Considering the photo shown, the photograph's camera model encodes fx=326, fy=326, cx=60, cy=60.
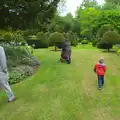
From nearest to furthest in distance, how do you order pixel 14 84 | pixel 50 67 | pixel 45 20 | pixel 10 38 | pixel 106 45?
1. pixel 14 84
2. pixel 50 67
3. pixel 45 20
4. pixel 106 45
5. pixel 10 38

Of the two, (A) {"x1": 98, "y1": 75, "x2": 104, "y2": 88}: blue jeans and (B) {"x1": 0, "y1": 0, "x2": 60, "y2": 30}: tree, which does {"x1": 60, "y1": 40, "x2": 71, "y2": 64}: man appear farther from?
(A) {"x1": 98, "y1": 75, "x2": 104, "y2": 88}: blue jeans

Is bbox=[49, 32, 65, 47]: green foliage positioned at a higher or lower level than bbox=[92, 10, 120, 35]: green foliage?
lower

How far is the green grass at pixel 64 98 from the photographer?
336 inches

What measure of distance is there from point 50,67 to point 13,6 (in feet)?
13.1

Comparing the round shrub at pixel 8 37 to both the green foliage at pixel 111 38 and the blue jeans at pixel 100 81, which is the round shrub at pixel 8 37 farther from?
the blue jeans at pixel 100 81

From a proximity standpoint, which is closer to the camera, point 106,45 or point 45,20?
point 45,20

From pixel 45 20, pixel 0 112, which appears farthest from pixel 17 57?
pixel 0 112

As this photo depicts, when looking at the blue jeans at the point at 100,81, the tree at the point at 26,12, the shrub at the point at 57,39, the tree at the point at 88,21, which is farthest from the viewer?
the tree at the point at 88,21

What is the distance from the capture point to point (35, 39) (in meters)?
35.2

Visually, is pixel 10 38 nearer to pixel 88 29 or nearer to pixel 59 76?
pixel 59 76

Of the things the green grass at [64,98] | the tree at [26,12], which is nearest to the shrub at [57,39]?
the tree at [26,12]

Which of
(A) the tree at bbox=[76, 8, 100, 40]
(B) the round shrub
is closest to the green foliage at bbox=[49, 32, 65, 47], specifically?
(B) the round shrub

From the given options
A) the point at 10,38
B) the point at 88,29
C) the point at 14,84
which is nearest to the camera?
the point at 14,84

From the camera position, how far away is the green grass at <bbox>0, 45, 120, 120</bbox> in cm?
854
